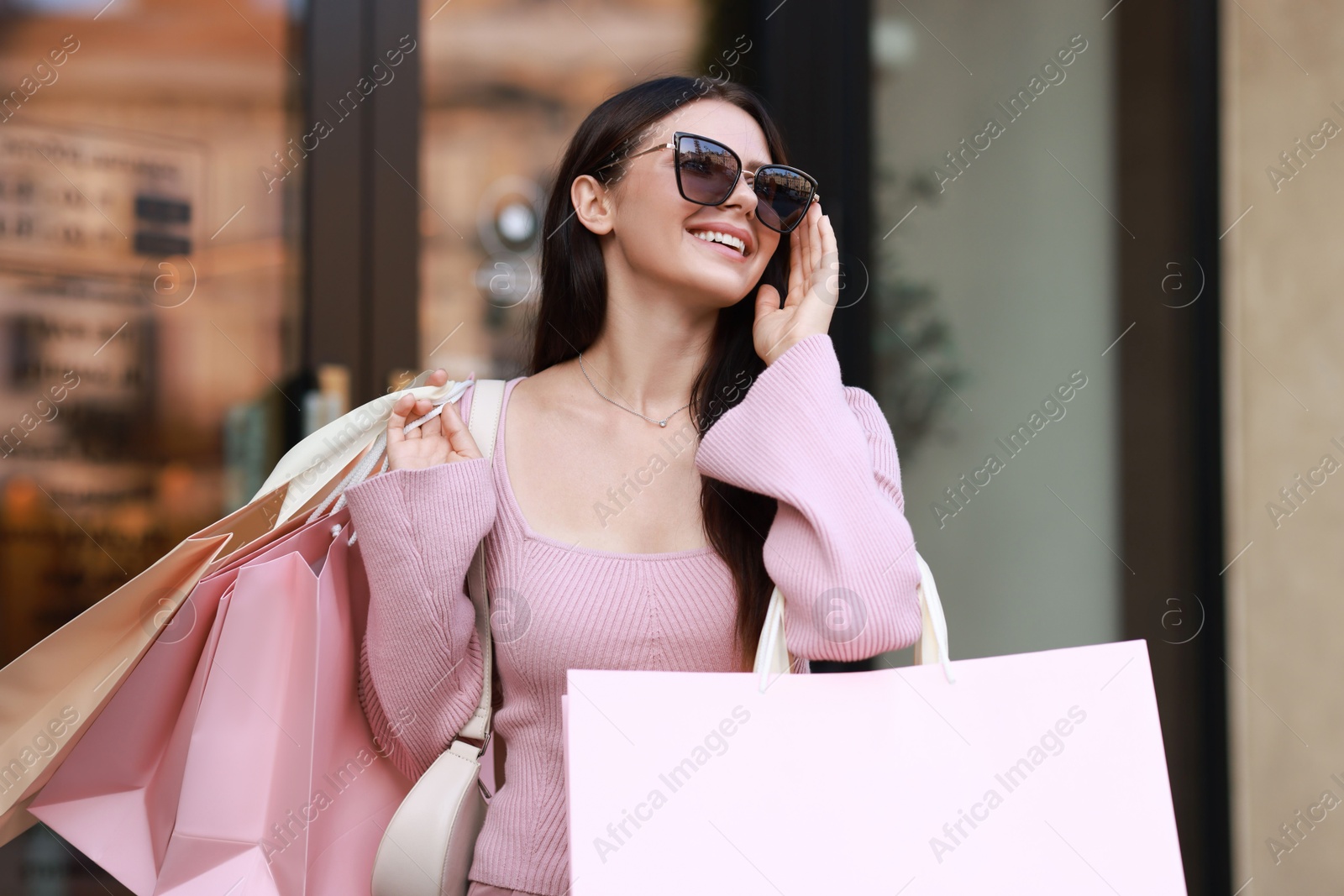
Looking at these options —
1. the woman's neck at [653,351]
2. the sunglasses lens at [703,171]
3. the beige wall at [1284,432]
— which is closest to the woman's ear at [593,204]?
the woman's neck at [653,351]

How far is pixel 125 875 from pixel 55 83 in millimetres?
2510

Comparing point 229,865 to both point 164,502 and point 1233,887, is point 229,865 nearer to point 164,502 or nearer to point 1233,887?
point 164,502

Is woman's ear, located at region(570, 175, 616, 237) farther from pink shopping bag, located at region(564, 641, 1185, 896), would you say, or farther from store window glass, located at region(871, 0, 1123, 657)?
store window glass, located at region(871, 0, 1123, 657)

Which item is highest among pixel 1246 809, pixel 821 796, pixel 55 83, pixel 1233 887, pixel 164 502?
pixel 55 83

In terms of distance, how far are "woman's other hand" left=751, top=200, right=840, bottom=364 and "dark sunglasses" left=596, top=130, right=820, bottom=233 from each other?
62 mm

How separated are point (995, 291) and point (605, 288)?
5.63ft

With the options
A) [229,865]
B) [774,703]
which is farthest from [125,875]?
[774,703]

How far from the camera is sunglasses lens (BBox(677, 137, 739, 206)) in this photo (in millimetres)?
1620

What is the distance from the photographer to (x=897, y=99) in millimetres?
3141

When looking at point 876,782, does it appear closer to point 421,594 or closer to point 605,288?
point 421,594

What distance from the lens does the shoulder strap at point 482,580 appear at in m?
1.52

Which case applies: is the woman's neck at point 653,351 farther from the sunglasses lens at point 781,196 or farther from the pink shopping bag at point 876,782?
the pink shopping bag at point 876,782

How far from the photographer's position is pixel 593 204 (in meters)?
1.83

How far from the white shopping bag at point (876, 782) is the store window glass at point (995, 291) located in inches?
75.7
